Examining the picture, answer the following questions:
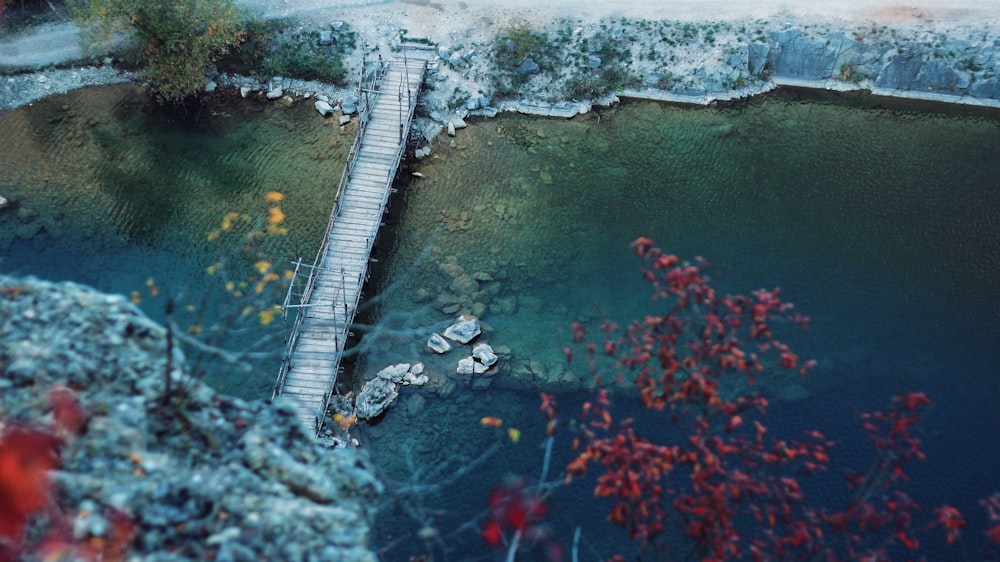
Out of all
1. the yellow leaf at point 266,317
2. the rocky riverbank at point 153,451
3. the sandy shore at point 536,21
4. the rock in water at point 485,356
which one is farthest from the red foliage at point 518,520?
the sandy shore at point 536,21

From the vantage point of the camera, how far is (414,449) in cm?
3341

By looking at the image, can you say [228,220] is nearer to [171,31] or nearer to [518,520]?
[171,31]

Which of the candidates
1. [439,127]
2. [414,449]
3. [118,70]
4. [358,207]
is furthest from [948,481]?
[118,70]

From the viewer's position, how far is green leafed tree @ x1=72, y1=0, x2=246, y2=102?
45.5m

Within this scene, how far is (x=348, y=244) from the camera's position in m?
39.2

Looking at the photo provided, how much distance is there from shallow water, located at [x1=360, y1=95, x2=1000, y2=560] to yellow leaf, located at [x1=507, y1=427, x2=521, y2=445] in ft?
0.74

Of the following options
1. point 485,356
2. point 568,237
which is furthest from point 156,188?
point 568,237

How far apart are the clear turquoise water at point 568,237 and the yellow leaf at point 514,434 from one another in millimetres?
301

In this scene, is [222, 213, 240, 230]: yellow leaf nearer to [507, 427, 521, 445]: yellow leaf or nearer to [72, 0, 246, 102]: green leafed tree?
[72, 0, 246, 102]: green leafed tree

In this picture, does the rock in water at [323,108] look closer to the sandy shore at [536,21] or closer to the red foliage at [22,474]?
the sandy shore at [536,21]

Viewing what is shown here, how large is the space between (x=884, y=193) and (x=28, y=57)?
4952 centimetres

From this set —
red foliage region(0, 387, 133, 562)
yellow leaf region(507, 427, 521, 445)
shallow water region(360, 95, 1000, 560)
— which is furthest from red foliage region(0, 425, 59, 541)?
yellow leaf region(507, 427, 521, 445)

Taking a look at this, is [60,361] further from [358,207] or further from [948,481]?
[948,481]

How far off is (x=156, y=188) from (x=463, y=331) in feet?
63.4
